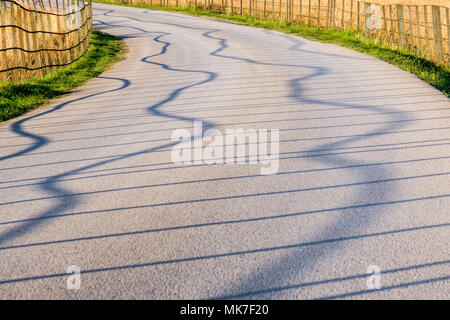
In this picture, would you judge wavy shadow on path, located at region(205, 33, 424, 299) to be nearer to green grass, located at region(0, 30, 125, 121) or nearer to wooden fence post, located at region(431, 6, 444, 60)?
green grass, located at region(0, 30, 125, 121)

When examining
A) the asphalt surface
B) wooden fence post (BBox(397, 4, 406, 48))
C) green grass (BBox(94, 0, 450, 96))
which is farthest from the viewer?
wooden fence post (BBox(397, 4, 406, 48))

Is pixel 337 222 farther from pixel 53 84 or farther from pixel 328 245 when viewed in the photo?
pixel 53 84

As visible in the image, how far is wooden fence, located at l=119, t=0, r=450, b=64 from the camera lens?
12.2 m

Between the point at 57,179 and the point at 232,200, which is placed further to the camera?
the point at 57,179

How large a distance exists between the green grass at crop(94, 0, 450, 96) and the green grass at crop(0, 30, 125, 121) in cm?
715

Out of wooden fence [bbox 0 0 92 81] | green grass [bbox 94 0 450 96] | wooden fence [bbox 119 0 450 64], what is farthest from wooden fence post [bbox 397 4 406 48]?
wooden fence [bbox 0 0 92 81]

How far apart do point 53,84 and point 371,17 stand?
36.5ft

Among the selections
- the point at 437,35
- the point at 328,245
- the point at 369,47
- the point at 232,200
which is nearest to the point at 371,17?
the point at 369,47

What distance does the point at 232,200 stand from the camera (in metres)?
4.46

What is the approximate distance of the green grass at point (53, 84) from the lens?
344 inches

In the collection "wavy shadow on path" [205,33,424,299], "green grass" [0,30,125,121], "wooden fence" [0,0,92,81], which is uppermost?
"wooden fence" [0,0,92,81]

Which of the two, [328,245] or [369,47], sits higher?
[369,47]

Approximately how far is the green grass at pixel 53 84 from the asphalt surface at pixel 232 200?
0.48m

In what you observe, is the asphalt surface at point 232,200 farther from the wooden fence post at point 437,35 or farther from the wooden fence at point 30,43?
the wooden fence post at point 437,35
